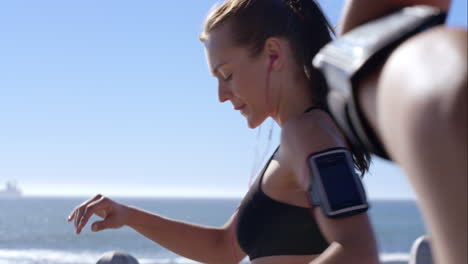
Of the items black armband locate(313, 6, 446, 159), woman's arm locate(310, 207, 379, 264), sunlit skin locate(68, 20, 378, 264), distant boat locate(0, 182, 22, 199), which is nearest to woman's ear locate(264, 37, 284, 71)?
sunlit skin locate(68, 20, 378, 264)

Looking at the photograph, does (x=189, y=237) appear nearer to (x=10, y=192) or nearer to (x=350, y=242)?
(x=350, y=242)

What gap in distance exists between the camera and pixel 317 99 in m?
1.71

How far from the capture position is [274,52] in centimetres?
172

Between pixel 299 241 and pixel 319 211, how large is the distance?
0.43 meters

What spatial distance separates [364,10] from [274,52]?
3.84ft

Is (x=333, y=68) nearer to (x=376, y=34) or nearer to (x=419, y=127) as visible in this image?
(x=376, y=34)

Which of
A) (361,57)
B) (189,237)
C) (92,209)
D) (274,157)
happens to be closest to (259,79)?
(274,157)

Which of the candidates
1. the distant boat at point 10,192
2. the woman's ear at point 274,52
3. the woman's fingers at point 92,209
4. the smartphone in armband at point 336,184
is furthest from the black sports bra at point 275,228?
the distant boat at point 10,192

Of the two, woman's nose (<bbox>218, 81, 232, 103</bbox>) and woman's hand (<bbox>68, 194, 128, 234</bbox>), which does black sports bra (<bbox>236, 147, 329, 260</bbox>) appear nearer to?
woman's nose (<bbox>218, 81, 232, 103</bbox>)

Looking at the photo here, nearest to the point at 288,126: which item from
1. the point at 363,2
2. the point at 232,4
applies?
the point at 232,4

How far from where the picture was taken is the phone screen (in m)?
1.21

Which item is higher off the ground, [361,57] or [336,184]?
[361,57]

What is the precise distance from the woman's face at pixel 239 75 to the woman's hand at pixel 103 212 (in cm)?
59

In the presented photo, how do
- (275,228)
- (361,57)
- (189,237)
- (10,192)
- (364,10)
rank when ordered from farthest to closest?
1. (10,192)
2. (189,237)
3. (275,228)
4. (364,10)
5. (361,57)
